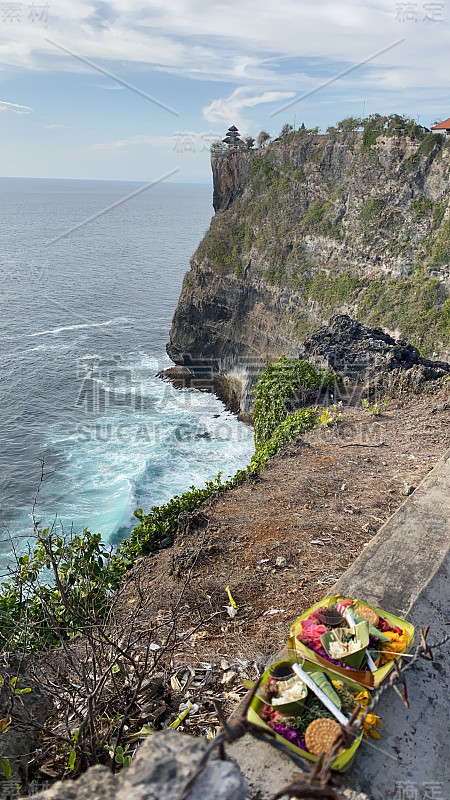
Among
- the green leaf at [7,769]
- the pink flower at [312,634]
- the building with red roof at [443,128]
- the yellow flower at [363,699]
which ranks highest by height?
the building with red roof at [443,128]

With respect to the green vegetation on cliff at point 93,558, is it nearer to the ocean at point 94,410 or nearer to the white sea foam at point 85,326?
the ocean at point 94,410

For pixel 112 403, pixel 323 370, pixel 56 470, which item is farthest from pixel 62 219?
pixel 323 370

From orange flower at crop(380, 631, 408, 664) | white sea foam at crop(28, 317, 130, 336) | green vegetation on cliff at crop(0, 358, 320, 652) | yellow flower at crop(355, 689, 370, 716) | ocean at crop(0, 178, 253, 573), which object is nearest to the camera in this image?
yellow flower at crop(355, 689, 370, 716)

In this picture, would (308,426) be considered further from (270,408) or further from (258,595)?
(258,595)

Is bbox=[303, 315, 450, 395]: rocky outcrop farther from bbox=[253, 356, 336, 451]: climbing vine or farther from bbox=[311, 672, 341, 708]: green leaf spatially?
bbox=[311, 672, 341, 708]: green leaf

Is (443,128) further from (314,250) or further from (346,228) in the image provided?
(314,250)

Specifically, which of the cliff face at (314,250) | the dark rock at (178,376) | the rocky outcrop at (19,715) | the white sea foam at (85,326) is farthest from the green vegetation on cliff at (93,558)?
the white sea foam at (85,326)

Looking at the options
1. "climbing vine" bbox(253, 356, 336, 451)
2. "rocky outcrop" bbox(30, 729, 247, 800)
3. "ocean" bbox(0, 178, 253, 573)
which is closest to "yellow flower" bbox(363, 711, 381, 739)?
"rocky outcrop" bbox(30, 729, 247, 800)
